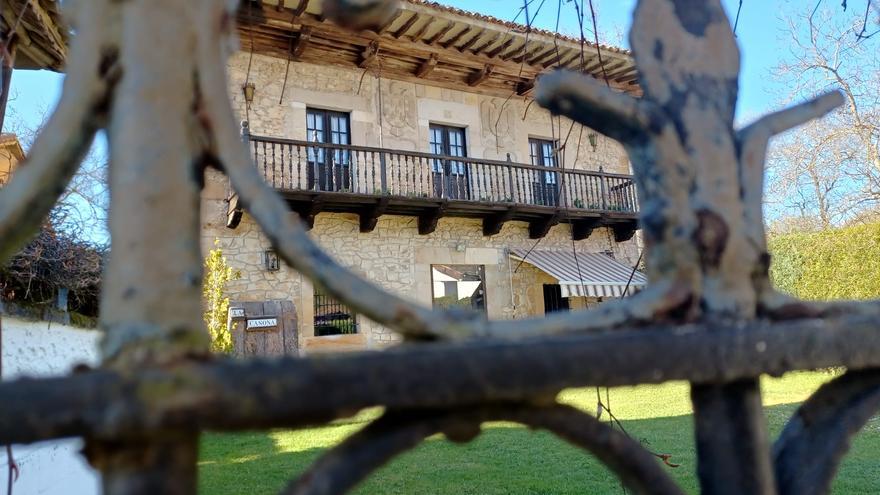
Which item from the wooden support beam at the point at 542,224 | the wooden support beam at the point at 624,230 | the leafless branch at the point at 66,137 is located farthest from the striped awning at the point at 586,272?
the leafless branch at the point at 66,137

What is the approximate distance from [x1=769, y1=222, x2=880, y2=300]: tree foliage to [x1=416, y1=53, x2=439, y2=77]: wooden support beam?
264 inches

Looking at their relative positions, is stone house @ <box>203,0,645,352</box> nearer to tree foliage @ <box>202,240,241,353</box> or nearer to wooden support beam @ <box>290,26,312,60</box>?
wooden support beam @ <box>290,26,312,60</box>

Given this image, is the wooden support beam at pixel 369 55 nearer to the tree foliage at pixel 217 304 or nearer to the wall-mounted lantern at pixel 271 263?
the wall-mounted lantern at pixel 271 263

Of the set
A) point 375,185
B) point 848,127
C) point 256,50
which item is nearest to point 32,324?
point 375,185

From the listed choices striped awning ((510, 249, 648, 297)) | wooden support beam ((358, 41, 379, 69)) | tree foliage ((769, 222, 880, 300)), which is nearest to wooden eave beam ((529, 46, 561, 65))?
wooden support beam ((358, 41, 379, 69))

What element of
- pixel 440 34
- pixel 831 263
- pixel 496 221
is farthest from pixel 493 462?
pixel 831 263

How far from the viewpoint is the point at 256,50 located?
31.1 ft

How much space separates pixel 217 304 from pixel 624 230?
8.09 meters

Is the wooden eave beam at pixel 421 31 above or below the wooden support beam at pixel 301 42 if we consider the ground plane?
above

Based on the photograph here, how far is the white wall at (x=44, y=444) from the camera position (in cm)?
283

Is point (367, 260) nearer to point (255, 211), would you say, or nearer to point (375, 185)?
point (375, 185)

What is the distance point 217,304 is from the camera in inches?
303

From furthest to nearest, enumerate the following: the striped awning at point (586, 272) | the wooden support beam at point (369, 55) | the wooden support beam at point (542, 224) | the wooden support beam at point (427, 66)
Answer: the wooden support beam at point (542, 224) < the wooden support beam at point (427, 66) < the striped awning at point (586, 272) < the wooden support beam at point (369, 55)

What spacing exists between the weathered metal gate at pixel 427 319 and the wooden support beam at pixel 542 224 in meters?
10.0
